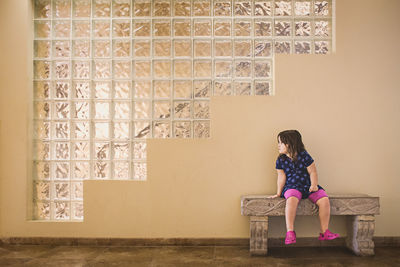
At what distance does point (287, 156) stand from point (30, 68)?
2846 mm

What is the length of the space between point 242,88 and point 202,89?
0.43 meters

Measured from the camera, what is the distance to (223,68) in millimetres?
3783

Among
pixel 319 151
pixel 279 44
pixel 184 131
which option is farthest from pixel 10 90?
pixel 319 151

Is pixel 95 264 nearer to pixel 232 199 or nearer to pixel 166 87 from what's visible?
pixel 232 199

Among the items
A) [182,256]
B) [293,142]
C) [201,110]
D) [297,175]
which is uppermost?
[201,110]

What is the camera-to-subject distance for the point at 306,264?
119 inches

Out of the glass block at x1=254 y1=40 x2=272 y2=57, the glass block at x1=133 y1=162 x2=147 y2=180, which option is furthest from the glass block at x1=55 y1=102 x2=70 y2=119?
the glass block at x1=254 y1=40 x2=272 y2=57

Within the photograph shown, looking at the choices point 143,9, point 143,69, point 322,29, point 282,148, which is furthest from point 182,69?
point 322,29

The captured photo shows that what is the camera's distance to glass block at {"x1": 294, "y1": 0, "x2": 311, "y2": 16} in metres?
3.79

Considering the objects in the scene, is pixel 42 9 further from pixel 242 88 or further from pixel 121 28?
pixel 242 88

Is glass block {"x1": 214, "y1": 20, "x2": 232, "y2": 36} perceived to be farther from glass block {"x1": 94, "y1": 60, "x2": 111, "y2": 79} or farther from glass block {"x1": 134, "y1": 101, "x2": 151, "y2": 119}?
glass block {"x1": 94, "y1": 60, "x2": 111, "y2": 79}

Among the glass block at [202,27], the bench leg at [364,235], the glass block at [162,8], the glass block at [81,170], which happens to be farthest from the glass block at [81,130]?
the bench leg at [364,235]

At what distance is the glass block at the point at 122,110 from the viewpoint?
3.78 meters

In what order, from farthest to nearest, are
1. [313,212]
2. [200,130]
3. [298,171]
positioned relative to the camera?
1. [200,130]
2. [298,171]
3. [313,212]
